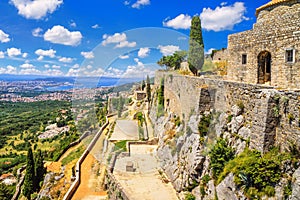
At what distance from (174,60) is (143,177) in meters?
18.5

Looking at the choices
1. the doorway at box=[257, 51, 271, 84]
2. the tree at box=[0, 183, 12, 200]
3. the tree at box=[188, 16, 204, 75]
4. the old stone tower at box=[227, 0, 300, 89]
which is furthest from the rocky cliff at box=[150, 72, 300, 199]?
the tree at box=[0, 183, 12, 200]

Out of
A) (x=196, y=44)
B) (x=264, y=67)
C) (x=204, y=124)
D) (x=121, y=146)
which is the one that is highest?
(x=196, y=44)

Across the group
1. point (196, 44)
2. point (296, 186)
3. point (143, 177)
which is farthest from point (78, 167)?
point (296, 186)

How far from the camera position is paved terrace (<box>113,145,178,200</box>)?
1124 cm

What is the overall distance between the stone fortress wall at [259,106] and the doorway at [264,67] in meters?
1.46

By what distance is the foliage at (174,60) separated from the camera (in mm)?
26652

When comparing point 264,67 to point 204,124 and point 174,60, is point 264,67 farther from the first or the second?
point 174,60

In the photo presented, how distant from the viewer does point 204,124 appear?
10.5 meters

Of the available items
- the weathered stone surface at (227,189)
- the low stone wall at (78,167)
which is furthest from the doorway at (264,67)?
the low stone wall at (78,167)

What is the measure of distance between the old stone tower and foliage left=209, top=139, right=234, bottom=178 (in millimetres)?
2968

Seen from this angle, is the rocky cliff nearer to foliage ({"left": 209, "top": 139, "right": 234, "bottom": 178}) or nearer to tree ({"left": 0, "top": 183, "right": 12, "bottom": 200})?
foliage ({"left": 209, "top": 139, "right": 234, "bottom": 178})

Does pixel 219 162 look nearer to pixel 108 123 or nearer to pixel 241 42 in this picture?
pixel 241 42

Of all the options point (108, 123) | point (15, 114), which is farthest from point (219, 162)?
point (15, 114)

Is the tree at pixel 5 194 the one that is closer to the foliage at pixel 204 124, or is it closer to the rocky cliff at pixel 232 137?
the rocky cliff at pixel 232 137
